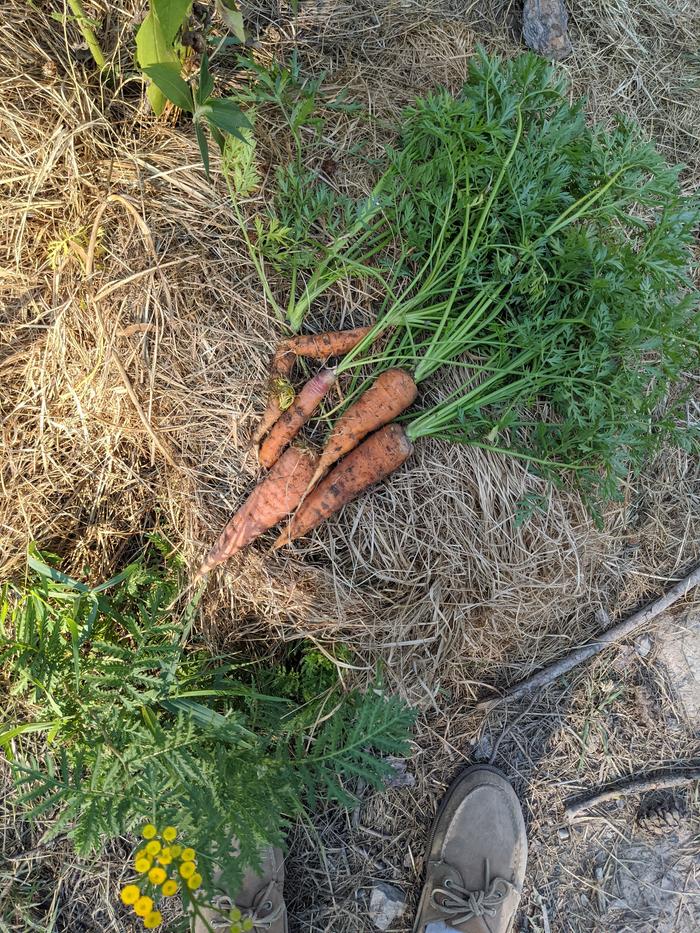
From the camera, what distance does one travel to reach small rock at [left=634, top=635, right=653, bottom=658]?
97.3 inches

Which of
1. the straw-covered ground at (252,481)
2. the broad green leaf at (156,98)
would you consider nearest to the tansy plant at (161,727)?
the straw-covered ground at (252,481)

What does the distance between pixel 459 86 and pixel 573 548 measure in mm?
1649

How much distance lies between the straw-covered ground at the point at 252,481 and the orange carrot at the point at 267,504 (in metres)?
0.07

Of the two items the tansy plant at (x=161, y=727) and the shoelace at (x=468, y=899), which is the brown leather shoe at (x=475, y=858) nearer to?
the shoelace at (x=468, y=899)

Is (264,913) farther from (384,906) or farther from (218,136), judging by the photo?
(218,136)

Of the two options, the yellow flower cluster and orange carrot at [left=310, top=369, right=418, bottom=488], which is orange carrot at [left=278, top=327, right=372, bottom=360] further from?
the yellow flower cluster

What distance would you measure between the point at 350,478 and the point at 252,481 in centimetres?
32

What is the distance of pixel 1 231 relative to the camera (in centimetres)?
202

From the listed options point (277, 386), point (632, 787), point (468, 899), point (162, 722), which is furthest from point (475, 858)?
point (277, 386)

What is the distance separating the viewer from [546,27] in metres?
2.38

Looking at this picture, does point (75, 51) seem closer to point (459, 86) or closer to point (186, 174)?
point (186, 174)

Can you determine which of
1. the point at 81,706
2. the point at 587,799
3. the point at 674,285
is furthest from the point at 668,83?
the point at 81,706

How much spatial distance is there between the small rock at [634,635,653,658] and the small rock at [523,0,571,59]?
2.25m

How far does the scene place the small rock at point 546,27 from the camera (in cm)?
237
